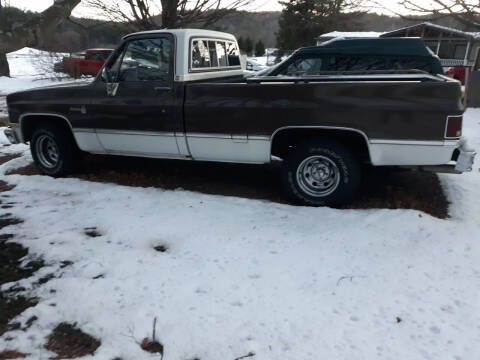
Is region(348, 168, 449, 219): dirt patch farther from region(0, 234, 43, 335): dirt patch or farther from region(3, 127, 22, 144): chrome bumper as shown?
region(3, 127, 22, 144): chrome bumper

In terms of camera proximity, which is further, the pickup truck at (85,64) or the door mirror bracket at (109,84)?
the pickup truck at (85,64)

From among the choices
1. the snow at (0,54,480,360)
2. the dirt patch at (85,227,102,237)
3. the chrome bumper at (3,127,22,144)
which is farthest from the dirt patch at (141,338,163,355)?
the chrome bumper at (3,127,22,144)

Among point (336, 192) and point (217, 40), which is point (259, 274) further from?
point (217, 40)

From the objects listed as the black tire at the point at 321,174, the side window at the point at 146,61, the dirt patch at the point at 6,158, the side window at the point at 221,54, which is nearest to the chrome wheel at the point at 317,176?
the black tire at the point at 321,174

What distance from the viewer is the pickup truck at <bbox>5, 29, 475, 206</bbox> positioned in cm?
383

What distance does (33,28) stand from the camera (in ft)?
11.1

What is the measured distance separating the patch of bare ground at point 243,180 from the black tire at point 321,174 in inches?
11.8

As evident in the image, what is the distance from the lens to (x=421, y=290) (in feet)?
9.71

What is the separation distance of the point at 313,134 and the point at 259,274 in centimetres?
188

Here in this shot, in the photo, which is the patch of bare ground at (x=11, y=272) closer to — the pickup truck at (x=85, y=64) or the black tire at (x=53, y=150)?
the black tire at (x=53, y=150)

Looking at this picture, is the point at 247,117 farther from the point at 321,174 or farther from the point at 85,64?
the point at 85,64

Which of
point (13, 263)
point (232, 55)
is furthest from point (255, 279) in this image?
point (232, 55)

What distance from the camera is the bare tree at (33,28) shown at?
331 centimetres

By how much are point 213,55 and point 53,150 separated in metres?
2.77
